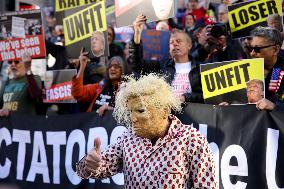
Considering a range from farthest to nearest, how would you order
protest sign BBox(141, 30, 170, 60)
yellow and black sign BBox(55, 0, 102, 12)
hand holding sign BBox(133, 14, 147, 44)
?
yellow and black sign BBox(55, 0, 102, 12), protest sign BBox(141, 30, 170, 60), hand holding sign BBox(133, 14, 147, 44)

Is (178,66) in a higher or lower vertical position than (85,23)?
lower

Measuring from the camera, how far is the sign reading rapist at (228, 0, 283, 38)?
22.7 feet

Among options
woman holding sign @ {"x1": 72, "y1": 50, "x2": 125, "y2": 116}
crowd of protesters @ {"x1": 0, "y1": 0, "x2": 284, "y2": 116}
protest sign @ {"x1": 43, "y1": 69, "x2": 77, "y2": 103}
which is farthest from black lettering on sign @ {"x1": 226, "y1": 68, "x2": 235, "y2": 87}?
protest sign @ {"x1": 43, "y1": 69, "x2": 77, "y2": 103}

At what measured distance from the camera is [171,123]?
3883 mm

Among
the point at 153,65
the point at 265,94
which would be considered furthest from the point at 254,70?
the point at 153,65

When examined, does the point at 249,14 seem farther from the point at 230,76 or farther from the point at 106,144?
the point at 106,144

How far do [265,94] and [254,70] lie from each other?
0.74 feet

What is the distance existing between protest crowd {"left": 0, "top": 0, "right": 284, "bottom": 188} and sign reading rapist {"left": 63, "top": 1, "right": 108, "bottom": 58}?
0.01m

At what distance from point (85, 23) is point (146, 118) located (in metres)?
4.53

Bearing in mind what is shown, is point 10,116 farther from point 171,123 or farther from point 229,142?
point 171,123

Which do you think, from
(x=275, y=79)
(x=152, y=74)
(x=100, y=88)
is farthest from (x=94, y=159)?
(x=100, y=88)

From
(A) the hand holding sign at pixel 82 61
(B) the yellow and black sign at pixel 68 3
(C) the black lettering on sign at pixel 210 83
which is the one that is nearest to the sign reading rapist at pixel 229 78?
→ (C) the black lettering on sign at pixel 210 83

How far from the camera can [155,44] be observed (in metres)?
8.14

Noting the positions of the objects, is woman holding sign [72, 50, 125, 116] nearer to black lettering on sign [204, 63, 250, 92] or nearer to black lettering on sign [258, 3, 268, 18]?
black lettering on sign [204, 63, 250, 92]
